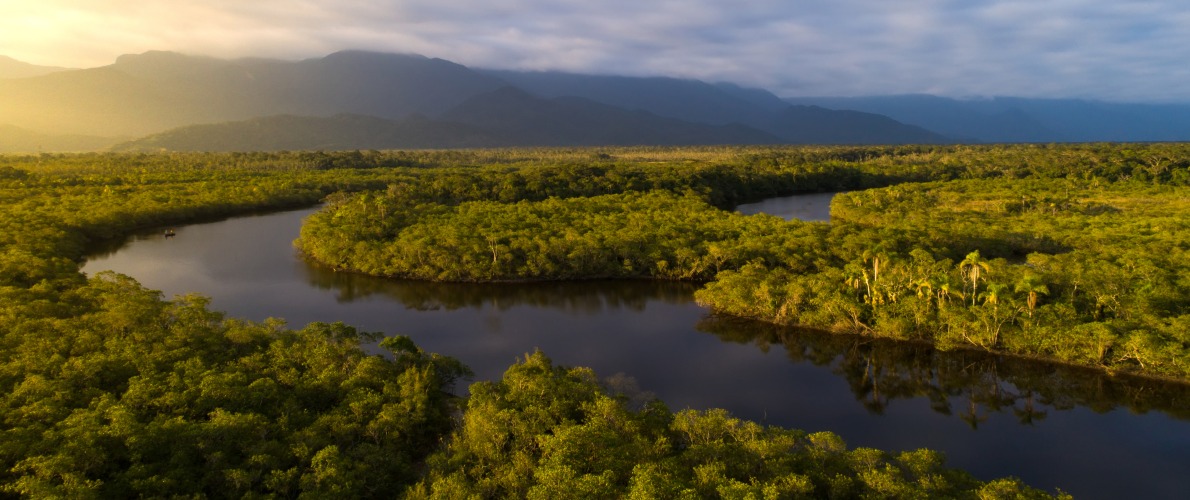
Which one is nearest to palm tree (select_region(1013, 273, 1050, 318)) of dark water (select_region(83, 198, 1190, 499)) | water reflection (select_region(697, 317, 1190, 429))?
water reflection (select_region(697, 317, 1190, 429))

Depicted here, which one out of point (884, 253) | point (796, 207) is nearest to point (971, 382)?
point (884, 253)

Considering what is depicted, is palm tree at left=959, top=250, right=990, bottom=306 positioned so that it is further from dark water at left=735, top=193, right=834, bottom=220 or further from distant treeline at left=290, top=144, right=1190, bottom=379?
dark water at left=735, top=193, right=834, bottom=220

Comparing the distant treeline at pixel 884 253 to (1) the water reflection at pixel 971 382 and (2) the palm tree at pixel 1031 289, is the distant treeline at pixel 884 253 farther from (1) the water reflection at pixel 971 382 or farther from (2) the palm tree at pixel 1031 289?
(1) the water reflection at pixel 971 382

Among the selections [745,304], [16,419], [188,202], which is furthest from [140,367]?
[188,202]

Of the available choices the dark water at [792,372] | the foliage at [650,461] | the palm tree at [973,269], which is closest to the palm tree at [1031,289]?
the palm tree at [973,269]

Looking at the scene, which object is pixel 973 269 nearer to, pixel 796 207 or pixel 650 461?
pixel 650 461

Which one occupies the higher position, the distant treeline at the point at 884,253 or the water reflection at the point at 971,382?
the distant treeline at the point at 884,253
